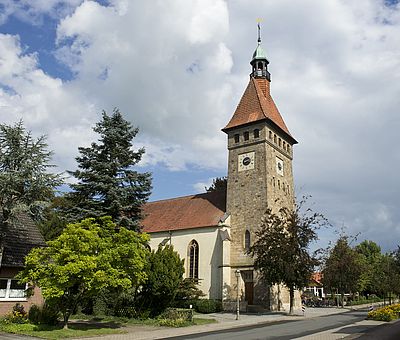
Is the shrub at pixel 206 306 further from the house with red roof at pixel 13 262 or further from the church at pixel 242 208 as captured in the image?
the house with red roof at pixel 13 262

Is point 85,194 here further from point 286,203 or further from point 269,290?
point 286,203

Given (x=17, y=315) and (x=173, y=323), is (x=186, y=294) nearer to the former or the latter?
(x=173, y=323)

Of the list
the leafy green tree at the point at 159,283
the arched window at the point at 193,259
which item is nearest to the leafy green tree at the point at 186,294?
the arched window at the point at 193,259

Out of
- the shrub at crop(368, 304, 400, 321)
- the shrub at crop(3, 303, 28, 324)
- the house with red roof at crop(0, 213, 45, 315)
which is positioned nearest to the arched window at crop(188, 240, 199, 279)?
the shrub at crop(368, 304, 400, 321)

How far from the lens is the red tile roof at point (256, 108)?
1462 inches

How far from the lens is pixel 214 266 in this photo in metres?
34.5

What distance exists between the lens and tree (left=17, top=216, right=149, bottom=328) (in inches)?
628

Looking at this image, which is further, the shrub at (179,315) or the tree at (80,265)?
the shrub at (179,315)

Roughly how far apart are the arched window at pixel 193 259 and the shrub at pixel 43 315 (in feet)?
62.4

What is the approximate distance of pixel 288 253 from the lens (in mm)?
27828

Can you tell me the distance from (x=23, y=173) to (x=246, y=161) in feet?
72.0

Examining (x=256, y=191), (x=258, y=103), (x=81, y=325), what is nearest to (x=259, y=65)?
(x=258, y=103)

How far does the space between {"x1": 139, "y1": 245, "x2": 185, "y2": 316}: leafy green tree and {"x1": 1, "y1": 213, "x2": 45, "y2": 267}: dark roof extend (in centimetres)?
650

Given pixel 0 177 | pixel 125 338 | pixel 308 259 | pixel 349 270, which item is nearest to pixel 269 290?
pixel 308 259
